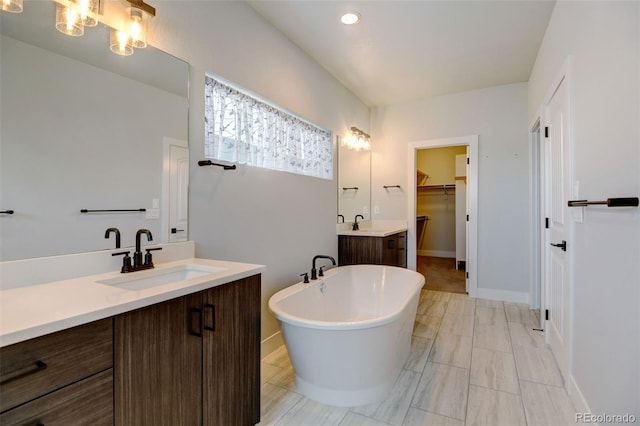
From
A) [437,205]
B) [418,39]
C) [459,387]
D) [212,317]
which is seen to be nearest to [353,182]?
[418,39]

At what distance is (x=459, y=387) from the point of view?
6.52 ft

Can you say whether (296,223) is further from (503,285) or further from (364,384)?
(503,285)

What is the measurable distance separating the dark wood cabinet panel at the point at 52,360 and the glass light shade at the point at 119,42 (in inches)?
51.6

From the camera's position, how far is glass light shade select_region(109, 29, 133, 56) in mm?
1483

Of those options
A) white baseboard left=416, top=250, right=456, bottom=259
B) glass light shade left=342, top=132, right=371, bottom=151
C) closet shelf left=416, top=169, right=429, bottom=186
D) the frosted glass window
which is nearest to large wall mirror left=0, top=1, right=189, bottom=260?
the frosted glass window

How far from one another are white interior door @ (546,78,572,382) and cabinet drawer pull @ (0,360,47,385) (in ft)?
8.49

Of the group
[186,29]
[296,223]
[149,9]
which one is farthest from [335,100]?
[149,9]

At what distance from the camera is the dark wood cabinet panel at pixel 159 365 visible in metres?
0.99

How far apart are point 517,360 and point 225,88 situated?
2.99 m

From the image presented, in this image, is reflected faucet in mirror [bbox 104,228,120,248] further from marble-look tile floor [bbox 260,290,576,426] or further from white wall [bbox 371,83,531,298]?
white wall [bbox 371,83,531,298]

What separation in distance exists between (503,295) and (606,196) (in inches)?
114

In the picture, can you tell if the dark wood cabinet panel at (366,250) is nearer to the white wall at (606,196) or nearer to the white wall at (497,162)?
the white wall at (497,162)

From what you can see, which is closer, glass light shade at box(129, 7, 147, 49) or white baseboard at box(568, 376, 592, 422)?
glass light shade at box(129, 7, 147, 49)

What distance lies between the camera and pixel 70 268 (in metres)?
1.32
